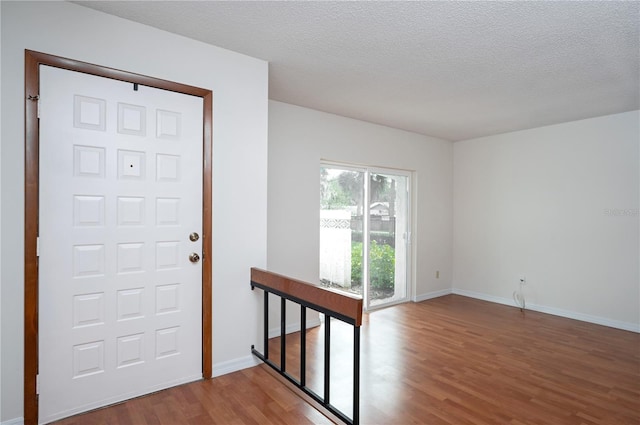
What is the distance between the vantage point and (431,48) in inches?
99.6

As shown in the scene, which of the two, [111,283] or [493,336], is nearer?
[111,283]

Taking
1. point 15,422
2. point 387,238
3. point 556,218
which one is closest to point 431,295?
point 387,238

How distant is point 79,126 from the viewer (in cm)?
214

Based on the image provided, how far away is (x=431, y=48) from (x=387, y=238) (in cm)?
293

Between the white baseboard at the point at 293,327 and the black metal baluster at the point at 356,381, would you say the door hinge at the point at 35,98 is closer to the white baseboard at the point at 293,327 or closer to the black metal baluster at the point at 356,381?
the black metal baluster at the point at 356,381

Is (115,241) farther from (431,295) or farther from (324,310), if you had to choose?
(431,295)

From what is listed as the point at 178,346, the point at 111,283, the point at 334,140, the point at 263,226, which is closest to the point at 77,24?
the point at 111,283

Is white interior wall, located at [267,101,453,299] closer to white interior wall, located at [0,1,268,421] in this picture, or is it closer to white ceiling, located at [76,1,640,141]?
white ceiling, located at [76,1,640,141]

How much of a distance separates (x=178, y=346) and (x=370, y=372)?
4.93 ft

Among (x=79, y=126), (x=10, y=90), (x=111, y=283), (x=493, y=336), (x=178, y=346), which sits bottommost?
(x=493, y=336)

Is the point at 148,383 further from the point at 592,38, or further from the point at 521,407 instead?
the point at 592,38

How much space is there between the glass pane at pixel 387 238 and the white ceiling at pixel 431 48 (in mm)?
1315

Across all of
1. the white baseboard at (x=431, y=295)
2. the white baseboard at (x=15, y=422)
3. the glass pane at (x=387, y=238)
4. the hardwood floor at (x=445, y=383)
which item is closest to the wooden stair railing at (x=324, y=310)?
the hardwood floor at (x=445, y=383)

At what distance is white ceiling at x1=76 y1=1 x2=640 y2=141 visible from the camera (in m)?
2.08
